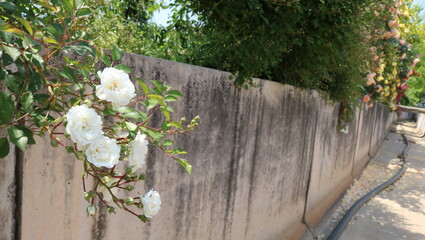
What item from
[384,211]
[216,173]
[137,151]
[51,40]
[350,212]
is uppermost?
[51,40]

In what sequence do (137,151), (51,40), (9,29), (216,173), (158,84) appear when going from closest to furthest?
1. (9,29)
2. (51,40)
3. (137,151)
4. (158,84)
5. (216,173)

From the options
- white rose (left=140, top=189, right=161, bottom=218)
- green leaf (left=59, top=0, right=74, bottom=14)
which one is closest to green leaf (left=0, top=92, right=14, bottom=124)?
green leaf (left=59, top=0, right=74, bottom=14)

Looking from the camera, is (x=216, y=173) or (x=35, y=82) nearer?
(x=35, y=82)

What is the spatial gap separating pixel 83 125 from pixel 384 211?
23.0 feet

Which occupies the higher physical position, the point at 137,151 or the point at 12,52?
the point at 12,52

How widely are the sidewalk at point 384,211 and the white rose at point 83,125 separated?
182 inches

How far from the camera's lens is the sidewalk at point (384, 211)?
5.80 meters

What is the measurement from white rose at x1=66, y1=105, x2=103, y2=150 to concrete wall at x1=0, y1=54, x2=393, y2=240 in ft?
1.57

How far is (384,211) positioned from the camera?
23.1ft

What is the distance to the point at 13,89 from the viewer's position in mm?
1207

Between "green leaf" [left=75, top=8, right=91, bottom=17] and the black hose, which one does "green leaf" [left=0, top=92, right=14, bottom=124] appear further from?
the black hose

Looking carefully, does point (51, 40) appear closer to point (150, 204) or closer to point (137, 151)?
point (137, 151)

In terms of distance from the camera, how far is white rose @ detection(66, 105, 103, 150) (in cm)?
113

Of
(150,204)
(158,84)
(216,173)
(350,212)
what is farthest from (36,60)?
Answer: (350,212)
